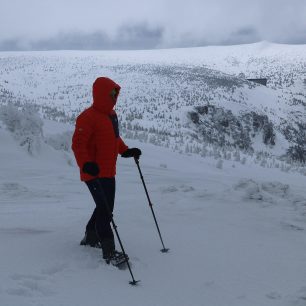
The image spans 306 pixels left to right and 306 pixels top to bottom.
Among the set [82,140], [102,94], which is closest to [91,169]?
[82,140]

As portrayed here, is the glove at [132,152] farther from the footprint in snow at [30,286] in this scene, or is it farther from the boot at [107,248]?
the footprint in snow at [30,286]

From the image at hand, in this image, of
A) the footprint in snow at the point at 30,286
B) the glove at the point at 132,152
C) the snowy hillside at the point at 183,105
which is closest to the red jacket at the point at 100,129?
the glove at the point at 132,152

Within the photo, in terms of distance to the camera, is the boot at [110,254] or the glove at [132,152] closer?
the boot at [110,254]

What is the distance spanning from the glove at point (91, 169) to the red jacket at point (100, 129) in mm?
225

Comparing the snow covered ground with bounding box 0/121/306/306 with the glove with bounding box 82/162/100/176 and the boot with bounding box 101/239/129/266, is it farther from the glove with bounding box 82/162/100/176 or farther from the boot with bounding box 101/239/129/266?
the glove with bounding box 82/162/100/176

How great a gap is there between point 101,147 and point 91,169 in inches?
16.9

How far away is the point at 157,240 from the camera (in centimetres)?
532

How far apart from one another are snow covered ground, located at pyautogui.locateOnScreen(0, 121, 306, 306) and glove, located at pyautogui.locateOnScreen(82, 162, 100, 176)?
919mm

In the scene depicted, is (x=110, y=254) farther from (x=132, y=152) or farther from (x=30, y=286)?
(x=132, y=152)

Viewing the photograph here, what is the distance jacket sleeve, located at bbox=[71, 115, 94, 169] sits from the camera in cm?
427

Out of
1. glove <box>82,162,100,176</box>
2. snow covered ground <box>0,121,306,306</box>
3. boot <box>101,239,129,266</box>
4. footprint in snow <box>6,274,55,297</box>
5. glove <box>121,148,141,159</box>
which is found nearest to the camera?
footprint in snow <box>6,274,55,297</box>

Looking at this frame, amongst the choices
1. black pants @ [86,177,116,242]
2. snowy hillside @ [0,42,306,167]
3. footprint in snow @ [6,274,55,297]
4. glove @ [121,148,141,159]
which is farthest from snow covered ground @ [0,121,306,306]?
snowy hillside @ [0,42,306,167]

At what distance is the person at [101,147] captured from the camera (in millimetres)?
4309

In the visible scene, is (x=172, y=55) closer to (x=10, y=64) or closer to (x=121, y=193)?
(x=10, y=64)
